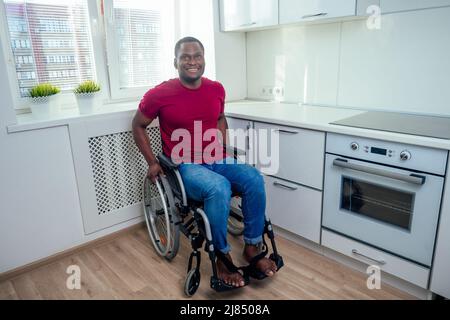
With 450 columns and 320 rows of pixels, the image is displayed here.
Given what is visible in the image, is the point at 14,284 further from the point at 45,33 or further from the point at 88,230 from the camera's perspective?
the point at 45,33

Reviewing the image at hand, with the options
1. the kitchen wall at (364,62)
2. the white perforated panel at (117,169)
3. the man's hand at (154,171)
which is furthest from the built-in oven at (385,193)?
the white perforated panel at (117,169)

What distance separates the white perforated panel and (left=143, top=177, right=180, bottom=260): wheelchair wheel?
16cm

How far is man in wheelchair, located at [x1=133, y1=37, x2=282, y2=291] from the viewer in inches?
65.4

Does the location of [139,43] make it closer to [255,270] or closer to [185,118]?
[185,118]

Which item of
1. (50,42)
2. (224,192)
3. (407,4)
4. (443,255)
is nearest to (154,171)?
(224,192)

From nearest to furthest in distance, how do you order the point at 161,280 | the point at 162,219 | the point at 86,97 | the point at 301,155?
1. the point at 161,280
2. the point at 301,155
3. the point at 86,97
4. the point at 162,219

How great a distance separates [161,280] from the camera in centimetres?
185

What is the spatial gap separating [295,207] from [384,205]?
535 millimetres

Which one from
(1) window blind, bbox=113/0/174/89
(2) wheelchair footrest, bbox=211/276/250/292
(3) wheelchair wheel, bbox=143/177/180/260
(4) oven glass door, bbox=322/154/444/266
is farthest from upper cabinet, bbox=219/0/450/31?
(2) wheelchair footrest, bbox=211/276/250/292

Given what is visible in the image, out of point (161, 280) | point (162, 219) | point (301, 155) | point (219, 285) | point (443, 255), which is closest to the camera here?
point (443, 255)

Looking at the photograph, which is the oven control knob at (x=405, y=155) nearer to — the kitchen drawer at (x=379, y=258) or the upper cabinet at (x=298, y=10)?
the kitchen drawer at (x=379, y=258)

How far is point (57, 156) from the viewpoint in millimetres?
1925

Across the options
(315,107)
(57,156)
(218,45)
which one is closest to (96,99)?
(57,156)

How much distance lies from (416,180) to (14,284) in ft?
6.92
